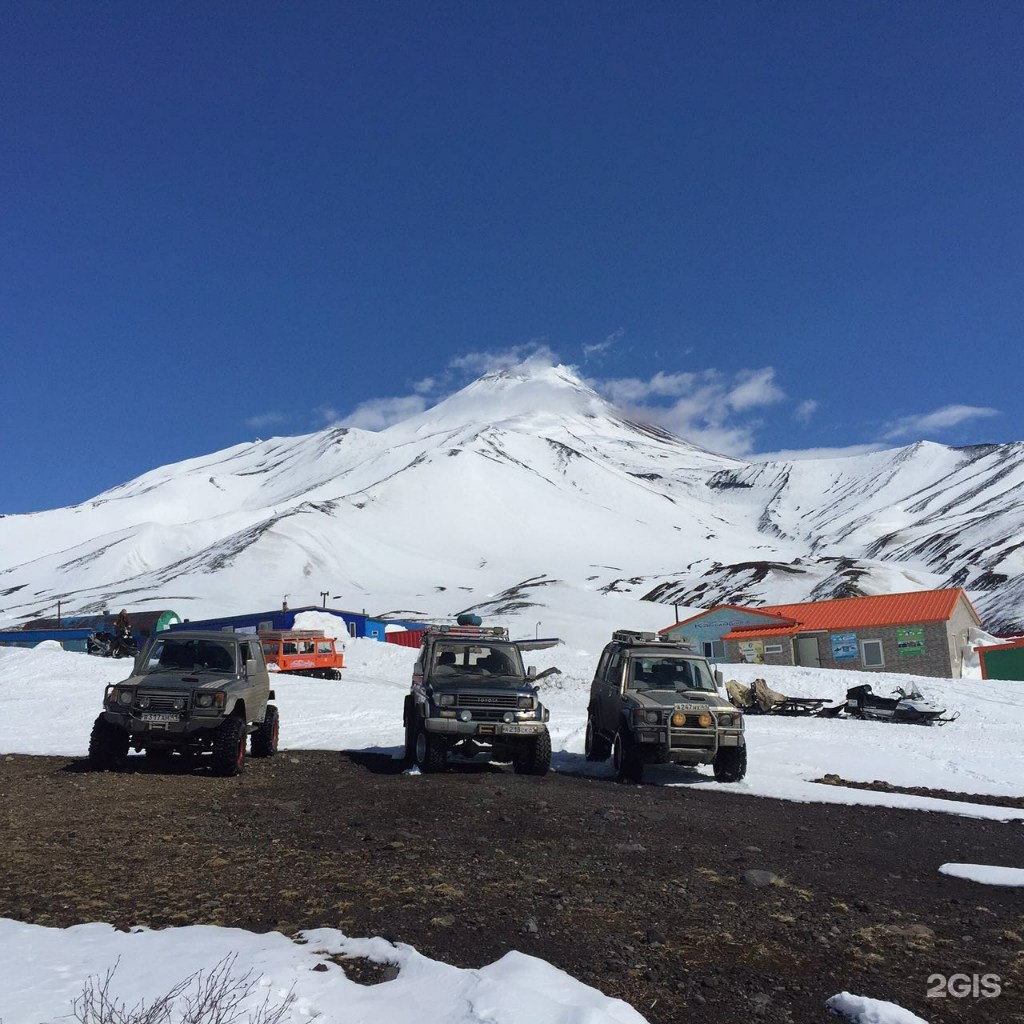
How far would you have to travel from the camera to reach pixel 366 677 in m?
41.2

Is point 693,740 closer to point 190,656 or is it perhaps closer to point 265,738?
point 265,738

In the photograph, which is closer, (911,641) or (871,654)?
(911,641)

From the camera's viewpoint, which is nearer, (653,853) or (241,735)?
(653,853)

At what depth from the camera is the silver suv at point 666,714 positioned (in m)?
13.1

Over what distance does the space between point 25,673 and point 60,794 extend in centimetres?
1879

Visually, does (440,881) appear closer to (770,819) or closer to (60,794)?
(770,819)

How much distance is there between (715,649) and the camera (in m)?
50.8

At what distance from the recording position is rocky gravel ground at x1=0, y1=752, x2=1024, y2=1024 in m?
5.30

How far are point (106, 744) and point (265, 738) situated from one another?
2.88 meters

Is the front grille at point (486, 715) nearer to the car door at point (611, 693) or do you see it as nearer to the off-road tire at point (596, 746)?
the car door at point (611, 693)

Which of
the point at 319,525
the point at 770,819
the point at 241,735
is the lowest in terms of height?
the point at 770,819

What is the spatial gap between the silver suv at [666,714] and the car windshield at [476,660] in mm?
1842

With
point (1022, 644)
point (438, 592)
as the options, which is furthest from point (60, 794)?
point (438, 592)

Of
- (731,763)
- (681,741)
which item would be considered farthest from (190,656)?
(731,763)
